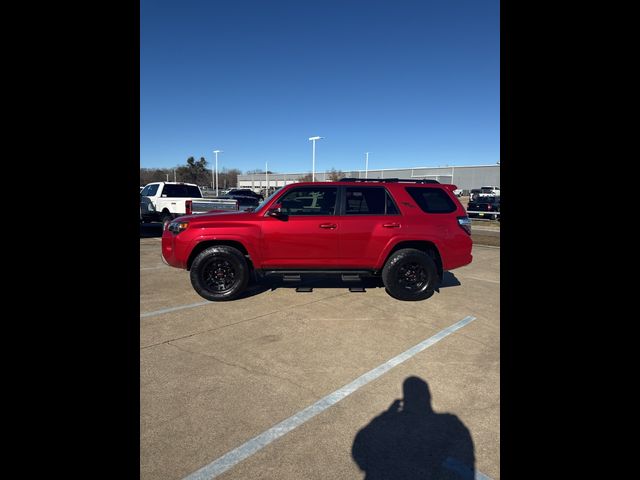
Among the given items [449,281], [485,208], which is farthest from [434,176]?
[449,281]

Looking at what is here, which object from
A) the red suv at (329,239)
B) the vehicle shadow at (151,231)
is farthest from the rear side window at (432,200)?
the vehicle shadow at (151,231)

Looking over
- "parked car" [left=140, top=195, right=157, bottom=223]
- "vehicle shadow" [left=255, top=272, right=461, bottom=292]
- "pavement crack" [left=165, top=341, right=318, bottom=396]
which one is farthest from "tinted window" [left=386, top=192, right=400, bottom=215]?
"parked car" [left=140, top=195, right=157, bottom=223]

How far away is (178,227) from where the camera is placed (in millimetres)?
5582

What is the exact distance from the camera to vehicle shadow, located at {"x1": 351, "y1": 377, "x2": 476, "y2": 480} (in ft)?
7.08

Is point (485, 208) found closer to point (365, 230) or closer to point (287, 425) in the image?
point (365, 230)

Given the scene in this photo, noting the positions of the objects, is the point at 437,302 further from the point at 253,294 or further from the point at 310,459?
the point at 310,459

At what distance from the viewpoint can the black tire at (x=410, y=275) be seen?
559 centimetres

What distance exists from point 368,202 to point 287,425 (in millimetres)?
3893

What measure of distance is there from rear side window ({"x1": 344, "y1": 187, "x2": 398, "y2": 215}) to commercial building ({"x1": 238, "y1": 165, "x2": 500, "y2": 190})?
231 feet

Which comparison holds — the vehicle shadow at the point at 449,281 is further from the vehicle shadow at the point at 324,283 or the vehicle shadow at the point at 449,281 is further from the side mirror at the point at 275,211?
the side mirror at the point at 275,211

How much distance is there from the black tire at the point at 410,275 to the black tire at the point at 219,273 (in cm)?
223
